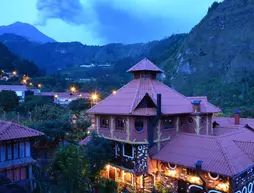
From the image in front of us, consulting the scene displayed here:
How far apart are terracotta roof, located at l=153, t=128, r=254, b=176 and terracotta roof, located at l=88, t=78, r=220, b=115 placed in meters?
2.38

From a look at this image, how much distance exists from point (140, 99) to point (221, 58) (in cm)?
7082

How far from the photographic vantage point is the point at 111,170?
825 inches

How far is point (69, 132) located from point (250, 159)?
62.4ft

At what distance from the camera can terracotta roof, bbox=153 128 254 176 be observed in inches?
607

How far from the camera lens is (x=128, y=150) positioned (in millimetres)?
19203

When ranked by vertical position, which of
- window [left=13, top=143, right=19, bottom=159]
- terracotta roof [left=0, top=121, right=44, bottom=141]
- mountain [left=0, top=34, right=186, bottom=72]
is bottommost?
window [left=13, top=143, right=19, bottom=159]

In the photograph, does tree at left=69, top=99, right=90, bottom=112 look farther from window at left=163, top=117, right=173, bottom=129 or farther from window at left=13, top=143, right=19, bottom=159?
window at left=13, top=143, right=19, bottom=159

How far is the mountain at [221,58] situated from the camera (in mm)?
71856

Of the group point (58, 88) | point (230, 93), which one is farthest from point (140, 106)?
point (58, 88)

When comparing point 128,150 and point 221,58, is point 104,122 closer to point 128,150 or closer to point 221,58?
point 128,150

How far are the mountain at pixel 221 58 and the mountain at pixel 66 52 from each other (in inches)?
2998

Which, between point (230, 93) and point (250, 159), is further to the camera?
point (230, 93)

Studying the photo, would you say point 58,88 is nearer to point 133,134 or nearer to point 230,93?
point 230,93

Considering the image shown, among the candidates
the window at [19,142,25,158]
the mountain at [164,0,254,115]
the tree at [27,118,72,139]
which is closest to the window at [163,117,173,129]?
the window at [19,142,25,158]
